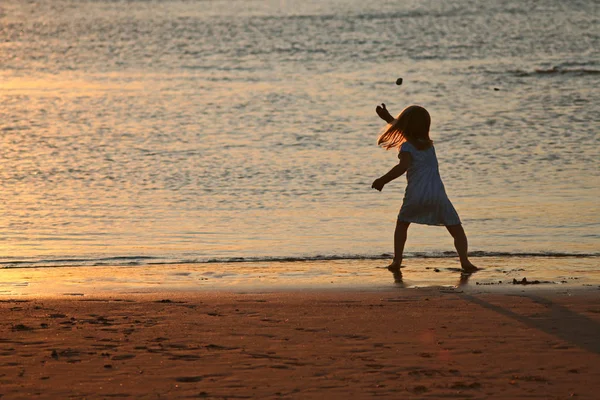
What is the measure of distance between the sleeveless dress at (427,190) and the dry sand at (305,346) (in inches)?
38.6

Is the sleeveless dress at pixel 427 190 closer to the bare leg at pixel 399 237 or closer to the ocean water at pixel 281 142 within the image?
the bare leg at pixel 399 237

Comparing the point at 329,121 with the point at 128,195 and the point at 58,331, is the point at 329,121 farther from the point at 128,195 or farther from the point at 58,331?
the point at 58,331

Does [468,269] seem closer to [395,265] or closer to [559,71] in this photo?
[395,265]

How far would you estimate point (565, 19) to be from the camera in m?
48.8

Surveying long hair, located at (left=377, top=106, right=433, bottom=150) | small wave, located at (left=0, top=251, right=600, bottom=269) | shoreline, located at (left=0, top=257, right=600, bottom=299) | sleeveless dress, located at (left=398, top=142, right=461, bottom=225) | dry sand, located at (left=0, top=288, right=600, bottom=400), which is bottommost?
dry sand, located at (left=0, top=288, right=600, bottom=400)

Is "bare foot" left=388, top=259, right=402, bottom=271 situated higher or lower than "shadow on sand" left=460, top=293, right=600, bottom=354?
higher

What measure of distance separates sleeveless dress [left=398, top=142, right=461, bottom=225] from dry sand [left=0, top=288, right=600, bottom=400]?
98 cm

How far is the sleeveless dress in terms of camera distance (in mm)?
8438

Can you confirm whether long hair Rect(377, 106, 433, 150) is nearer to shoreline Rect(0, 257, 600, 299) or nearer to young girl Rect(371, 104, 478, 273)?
young girl Rect(371, 104, 478, 273)

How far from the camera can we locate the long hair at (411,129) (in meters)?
8.27

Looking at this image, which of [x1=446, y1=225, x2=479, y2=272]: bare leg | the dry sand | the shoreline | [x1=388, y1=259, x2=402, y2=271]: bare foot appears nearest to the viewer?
the dry sand

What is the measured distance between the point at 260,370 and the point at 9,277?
12.1 feet

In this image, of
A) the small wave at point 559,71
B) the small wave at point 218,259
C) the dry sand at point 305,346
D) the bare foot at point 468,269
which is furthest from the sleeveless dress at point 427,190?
the small wave at point 559,71

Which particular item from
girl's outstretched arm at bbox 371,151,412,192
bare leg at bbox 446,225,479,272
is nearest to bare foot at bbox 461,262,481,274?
bare leg at bbox 446,225,479,272
